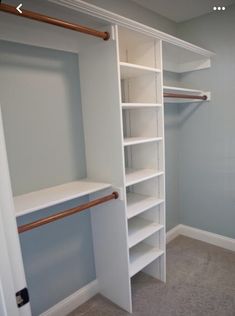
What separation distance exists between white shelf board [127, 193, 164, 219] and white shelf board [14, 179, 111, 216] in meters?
0.28

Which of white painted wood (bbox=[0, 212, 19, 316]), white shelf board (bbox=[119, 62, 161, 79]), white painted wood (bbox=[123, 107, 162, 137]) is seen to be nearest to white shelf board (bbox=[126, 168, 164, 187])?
white painted wood (bbox=[123, 107, 162, 137])

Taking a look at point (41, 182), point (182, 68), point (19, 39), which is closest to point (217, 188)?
point (182, 68)

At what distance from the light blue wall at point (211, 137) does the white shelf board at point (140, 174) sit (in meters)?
0.96

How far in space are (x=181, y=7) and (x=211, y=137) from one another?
132cm

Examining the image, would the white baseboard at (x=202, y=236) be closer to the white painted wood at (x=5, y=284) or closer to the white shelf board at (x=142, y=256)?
the white shelf board at (x=142, y=256)

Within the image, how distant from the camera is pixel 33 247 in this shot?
5.19 feet

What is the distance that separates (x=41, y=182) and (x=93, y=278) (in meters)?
1.02

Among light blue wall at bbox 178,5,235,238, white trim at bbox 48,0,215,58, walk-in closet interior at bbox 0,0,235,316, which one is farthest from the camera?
light blue wall at bbox 178,5,235,238

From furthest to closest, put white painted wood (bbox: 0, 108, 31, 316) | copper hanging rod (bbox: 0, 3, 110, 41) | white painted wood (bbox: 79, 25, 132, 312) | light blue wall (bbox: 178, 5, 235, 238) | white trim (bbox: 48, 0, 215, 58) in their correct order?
light blue wall (bbox: 178, 5, 235, 238) → white painted wood (bbox: 79, 25, 132, 312) → white trim (bbox: 48, 0, 215, 58) → copper hanging rod (bbox: 0, 3, 110, 41) → white painted wood (bbox: 0, 108, 31, 316)

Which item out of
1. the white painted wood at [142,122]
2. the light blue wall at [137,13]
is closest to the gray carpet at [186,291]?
the white painted wood at [142,122]

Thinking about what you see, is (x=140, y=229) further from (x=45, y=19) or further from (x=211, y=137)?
(x=45, y=19)

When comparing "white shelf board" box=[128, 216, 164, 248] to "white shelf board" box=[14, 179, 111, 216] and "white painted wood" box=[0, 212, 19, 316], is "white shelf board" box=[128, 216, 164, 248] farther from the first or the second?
"white painted wood" box=[0, 212, 19, 316]

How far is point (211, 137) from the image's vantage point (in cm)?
254

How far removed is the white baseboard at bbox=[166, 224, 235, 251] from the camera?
101 inches
